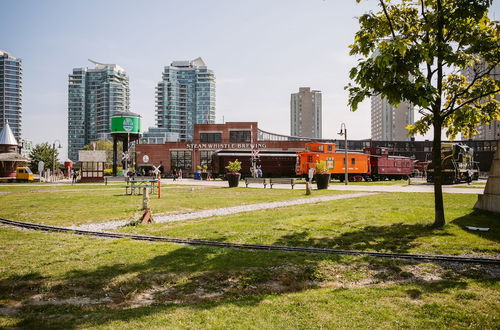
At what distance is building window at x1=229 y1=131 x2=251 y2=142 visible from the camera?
73.2 m

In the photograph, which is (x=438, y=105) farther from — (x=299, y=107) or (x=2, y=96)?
(x=2, y=96)

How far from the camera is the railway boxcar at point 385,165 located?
4844 cm

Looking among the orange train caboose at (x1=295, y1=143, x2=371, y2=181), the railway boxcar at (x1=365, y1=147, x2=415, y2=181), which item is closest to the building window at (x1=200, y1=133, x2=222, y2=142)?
the railway boxcar at (x1=365, y1=147, x2=415, y2=181)

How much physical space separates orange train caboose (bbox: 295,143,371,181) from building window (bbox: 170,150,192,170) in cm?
3729

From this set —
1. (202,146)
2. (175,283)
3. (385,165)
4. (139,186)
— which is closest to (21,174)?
(202,146)

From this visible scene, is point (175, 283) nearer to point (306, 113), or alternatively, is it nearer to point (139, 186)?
point (139, 186)

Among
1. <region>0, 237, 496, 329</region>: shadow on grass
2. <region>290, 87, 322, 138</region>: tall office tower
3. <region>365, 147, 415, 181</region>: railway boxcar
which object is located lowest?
<region>0, 237, 496, 329</region>: shadow on grass

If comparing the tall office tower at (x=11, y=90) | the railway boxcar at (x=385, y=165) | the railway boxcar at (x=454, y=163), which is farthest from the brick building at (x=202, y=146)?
the tall office tower at (x=11, y=90)

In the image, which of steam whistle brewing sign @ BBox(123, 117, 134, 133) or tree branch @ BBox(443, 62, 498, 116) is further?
steam whistle brewing sign @ BBox(123, 117, 134, 133)

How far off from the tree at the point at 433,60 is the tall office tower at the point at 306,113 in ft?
609

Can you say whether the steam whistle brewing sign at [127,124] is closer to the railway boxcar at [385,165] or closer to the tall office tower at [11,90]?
the railway boxcar at [385,165]

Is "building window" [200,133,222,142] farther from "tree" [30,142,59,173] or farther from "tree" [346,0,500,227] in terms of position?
"tree" [346,0,500,227]

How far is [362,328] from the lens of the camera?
3.86 meters

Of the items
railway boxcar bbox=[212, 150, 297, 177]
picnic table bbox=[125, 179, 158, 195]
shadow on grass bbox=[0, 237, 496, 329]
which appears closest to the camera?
shadow on grass bbox=[0, 237, 496, 329]
